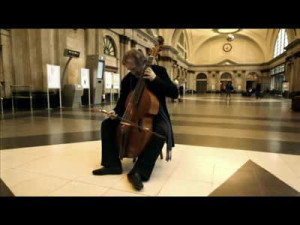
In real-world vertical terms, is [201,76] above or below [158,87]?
above

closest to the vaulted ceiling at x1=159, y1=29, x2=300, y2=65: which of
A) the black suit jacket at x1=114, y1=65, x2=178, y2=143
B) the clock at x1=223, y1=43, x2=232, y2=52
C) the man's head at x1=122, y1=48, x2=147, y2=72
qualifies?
the clock at x1=223, y1=43, x2=232, y2=52

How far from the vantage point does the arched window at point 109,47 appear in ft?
43.7

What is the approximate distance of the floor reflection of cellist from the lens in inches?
74.3

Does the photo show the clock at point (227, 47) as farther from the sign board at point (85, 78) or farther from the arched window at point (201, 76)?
the sign board at point (85, 78)

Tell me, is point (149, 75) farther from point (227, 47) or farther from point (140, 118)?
point (227, 47)

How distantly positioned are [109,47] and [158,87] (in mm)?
12906

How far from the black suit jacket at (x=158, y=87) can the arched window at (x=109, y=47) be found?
468 inches

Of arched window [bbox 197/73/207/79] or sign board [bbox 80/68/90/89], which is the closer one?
sign board [bbox 80/68/90/89]

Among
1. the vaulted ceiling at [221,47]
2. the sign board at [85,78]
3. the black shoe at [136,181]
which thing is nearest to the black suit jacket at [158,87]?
the black shoe at [136,181]

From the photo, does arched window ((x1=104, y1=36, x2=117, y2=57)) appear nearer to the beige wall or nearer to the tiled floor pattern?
the beige wall

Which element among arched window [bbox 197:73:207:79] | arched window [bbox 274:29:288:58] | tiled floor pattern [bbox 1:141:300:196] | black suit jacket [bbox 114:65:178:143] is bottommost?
tiled floor pattern [bbox 1:141:300:196]

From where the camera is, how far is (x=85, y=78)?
972 cm

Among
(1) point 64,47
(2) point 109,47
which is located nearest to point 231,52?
(2) point 109,47
